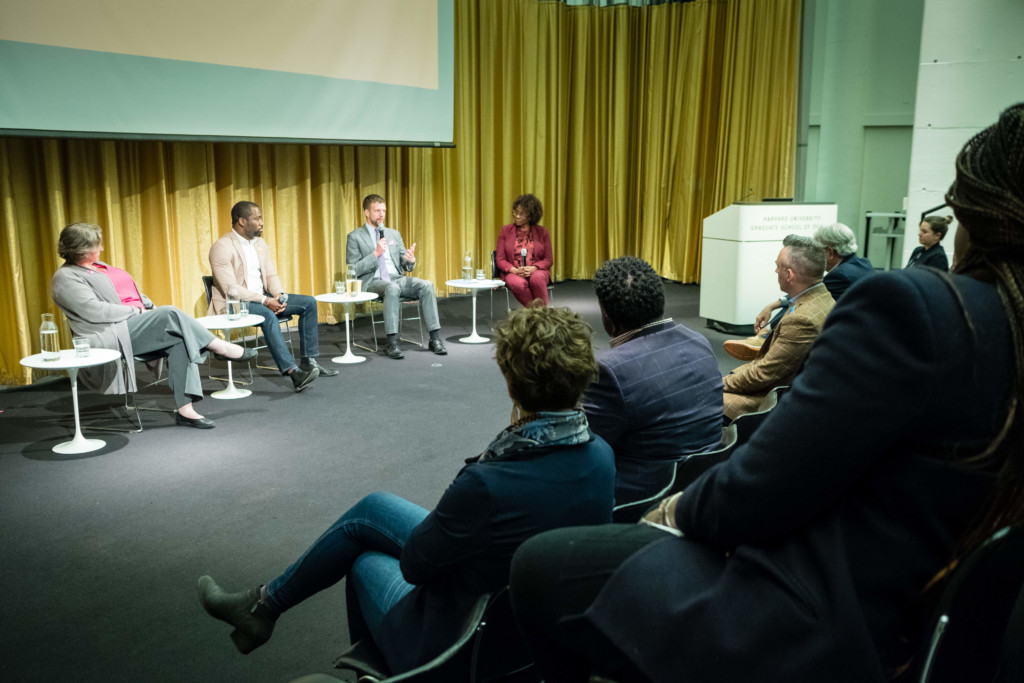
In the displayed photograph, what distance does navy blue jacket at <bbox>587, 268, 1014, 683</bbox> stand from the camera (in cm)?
83

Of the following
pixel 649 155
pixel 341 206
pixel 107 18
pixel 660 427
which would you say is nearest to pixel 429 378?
pixel 341 206

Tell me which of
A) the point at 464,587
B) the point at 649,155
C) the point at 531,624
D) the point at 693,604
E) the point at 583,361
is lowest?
the point at 464,587

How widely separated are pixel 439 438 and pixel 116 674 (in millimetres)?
2189

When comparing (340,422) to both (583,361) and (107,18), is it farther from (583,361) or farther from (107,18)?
(583,361)

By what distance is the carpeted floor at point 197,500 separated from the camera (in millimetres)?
2303

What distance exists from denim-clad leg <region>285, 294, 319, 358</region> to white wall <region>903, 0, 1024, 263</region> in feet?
14.8

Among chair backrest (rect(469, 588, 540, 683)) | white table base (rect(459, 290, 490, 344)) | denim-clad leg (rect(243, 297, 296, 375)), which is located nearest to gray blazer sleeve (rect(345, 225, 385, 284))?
white table base (rect(459, 290, 490, 344))

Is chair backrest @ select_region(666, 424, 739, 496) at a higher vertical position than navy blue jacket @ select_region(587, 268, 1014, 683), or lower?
lower

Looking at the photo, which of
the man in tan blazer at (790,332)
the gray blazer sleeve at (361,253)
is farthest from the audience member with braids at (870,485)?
the gray blazer sleeve at (361,253)

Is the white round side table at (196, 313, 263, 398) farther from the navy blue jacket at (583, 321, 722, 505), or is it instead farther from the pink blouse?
the navy blue jacket at (583, 321, 722, 505)

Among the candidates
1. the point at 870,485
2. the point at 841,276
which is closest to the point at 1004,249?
the point at 870,485

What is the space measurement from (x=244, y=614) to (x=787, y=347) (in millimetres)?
2035

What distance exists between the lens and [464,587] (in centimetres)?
149

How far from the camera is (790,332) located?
2.97 metres
